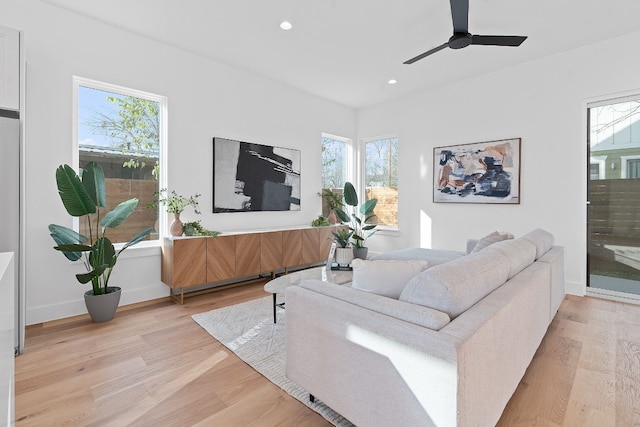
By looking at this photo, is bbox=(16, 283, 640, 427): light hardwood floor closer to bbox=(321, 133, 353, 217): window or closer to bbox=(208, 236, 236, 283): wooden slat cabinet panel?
bbox=(208, 236, 236, 283): wooden slat cabinet panel

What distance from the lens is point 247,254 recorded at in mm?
4121

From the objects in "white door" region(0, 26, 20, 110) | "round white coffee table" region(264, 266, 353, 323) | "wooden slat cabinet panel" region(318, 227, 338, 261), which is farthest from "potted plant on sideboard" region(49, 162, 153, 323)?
"wooden slat cabinet panel" region(318, 227, 338, 261)

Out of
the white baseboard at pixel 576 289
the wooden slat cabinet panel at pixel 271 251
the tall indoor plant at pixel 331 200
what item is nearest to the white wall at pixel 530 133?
the white baseboard at pixel 576 289

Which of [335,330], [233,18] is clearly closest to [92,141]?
[233,18]

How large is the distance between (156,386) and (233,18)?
3.34m

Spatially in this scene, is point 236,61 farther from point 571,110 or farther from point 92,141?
point 571,110

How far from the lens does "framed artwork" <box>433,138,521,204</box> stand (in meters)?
4.40

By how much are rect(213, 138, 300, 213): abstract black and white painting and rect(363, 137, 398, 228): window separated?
165 cm

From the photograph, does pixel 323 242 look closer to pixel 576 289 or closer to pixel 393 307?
pixel 576 289

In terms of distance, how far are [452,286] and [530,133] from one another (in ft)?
12.7

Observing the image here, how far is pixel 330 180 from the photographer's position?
602 cm

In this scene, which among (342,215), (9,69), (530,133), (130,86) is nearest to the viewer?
(9,69)

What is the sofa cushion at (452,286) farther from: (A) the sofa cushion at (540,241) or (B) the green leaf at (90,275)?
(B) the green leaf at (90,275)

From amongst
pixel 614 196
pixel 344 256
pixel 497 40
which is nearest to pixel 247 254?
pixel 344 256
